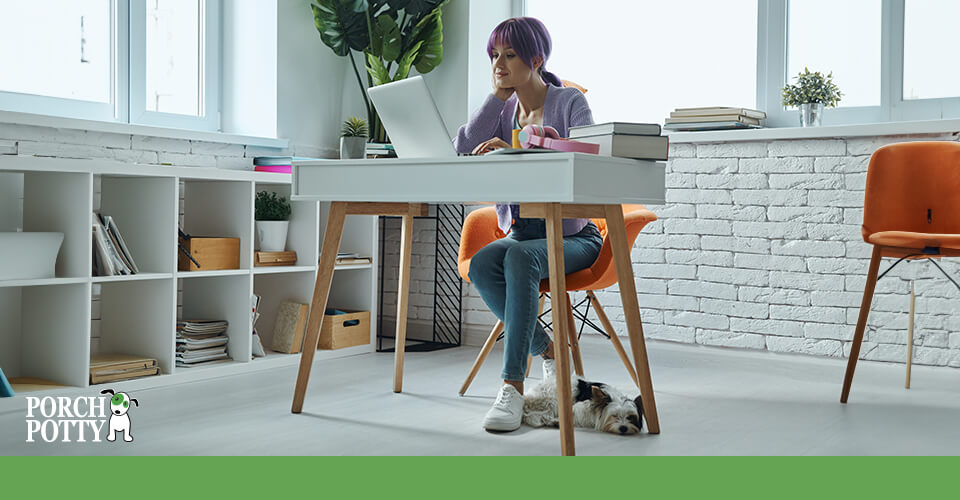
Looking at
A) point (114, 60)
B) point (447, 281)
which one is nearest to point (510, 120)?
point (447, 281)

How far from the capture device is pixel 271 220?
Result: 3.53 metres

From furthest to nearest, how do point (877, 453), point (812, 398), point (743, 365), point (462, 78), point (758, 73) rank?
point (462, 78) < point (758, 73) < point (743, 365) < point (812, 398) < point (877, 453)

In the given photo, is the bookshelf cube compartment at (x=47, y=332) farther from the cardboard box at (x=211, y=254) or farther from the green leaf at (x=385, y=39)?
the green leaf at (x=385, y=39)

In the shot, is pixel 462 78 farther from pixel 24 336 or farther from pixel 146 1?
pixel 24 336

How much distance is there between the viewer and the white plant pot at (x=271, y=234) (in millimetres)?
3479

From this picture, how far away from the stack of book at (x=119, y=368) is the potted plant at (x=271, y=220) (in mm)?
681

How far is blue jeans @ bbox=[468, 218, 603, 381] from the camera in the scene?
2357 mm

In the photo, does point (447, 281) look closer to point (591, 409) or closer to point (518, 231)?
point (518, 231)

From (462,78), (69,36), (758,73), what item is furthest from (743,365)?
(69,36)

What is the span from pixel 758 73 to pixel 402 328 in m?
1.90

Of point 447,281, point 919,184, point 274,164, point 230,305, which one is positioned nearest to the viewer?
point 919,184

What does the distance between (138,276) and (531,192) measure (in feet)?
5.02

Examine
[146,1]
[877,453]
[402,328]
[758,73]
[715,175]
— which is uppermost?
[146,1]

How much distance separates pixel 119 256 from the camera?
2.92 meters
